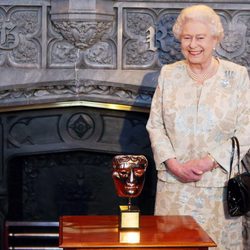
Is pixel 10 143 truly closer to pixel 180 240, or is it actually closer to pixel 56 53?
pixel 56 53

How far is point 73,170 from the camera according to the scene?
13.1ft

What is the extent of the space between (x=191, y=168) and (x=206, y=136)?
13 cm

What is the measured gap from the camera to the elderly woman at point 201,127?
3.05 meters

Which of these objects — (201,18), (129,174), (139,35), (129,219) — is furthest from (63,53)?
(129,219)

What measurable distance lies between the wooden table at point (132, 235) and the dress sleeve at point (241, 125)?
0.50m

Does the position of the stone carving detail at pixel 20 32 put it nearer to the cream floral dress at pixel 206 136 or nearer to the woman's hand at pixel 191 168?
the cream floral dress at pixel 206 136

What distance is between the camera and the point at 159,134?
10.2ft

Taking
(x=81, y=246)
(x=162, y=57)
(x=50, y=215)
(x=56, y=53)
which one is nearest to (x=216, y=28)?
(x=162, y=57)

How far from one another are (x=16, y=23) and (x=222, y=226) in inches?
50.1

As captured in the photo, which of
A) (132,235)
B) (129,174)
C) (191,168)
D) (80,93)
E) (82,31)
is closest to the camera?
(132,235)

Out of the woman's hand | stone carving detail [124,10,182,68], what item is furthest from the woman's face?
stone carving detail [124,10,182,68]

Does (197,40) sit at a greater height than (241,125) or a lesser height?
greater

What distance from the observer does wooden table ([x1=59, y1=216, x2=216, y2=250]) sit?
2264 mm

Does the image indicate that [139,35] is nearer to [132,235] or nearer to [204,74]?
[204,74]
